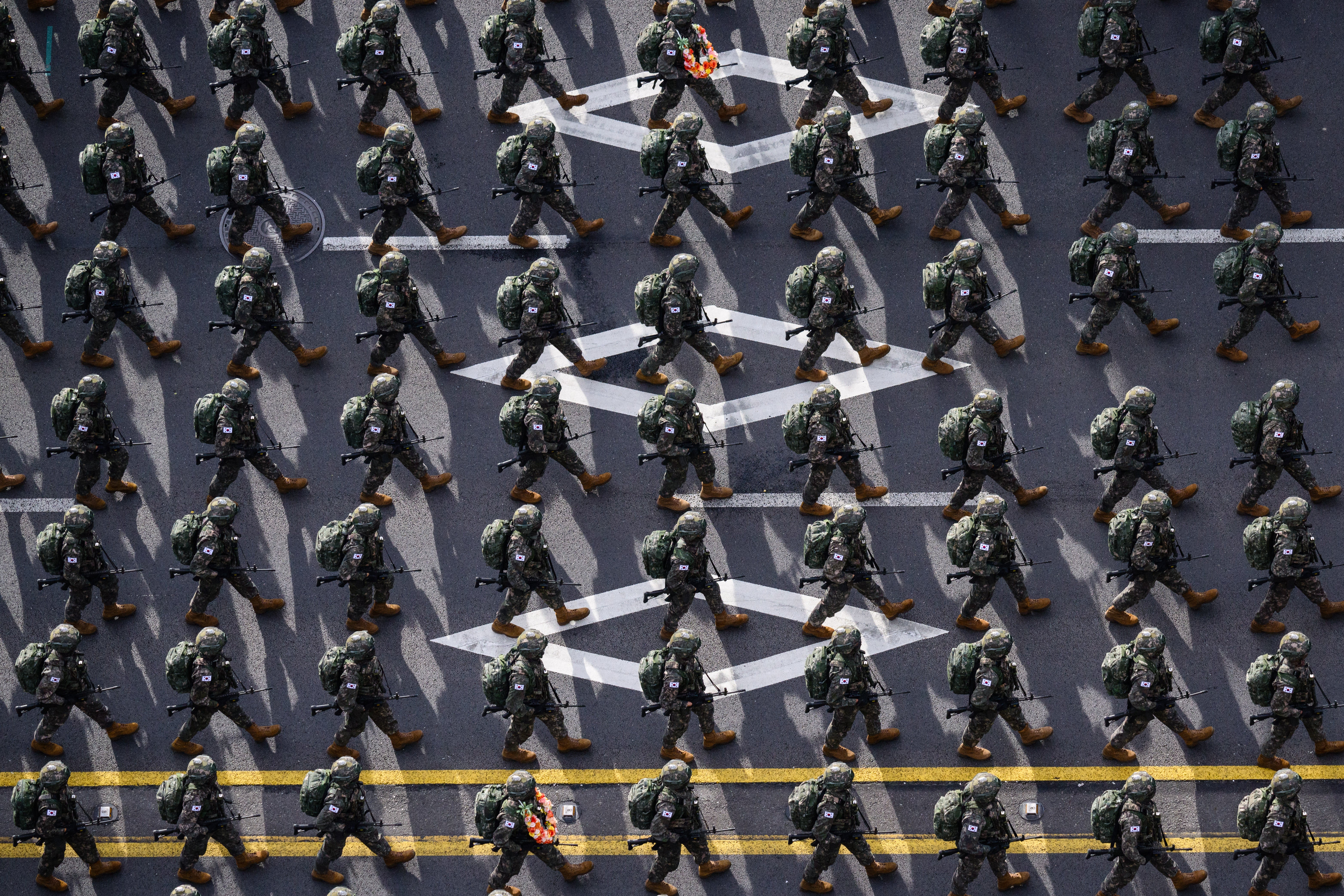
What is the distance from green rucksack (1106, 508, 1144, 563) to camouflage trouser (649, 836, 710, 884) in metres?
A: 6.37

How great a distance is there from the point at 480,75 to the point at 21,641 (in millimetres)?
10628

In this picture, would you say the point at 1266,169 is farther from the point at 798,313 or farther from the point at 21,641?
the point at 21,641

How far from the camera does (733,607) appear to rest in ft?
104

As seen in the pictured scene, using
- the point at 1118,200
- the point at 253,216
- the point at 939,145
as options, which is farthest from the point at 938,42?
the point at 253,216

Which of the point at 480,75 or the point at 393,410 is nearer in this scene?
the point at 393,410

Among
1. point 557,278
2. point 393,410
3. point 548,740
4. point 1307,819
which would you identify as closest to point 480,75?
point 557,278

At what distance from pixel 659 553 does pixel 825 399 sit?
9.80 feet

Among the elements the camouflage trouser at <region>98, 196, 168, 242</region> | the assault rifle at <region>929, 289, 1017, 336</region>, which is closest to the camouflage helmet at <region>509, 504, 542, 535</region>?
the assault rifle at <region>929, 289, 1017, 336</region>

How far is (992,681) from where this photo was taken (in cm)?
2908

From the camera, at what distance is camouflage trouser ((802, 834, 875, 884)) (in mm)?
28516

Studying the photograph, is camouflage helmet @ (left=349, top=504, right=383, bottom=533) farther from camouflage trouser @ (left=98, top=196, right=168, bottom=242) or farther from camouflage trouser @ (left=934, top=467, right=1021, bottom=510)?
camouflage trouser @ (left=934, top=467, right=1021, bottom=510)

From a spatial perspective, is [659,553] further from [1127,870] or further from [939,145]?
[939,145]

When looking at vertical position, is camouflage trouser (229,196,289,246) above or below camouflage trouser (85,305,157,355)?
above

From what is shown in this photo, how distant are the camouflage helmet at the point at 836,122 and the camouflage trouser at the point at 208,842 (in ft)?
40.8
